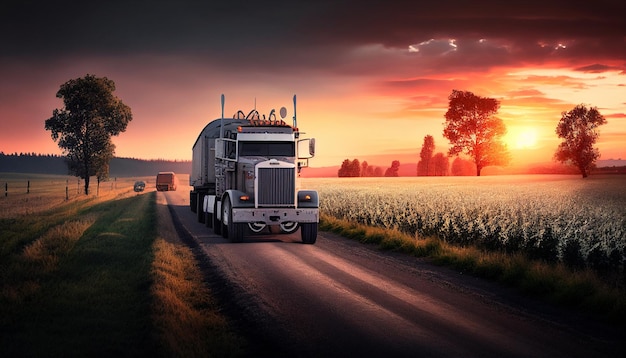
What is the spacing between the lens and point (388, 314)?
28.9 feet

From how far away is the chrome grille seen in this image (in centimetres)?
1820

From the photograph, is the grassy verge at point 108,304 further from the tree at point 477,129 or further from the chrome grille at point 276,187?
the tree at point 477,129

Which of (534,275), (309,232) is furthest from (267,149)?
(534,275)

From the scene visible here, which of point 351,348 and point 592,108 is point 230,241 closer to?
point 351,348

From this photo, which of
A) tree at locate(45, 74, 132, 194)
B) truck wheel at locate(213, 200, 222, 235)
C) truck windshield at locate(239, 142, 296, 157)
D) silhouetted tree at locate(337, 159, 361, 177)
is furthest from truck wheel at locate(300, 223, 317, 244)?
silhouetted tree at locate(337, 159, 361, 177)

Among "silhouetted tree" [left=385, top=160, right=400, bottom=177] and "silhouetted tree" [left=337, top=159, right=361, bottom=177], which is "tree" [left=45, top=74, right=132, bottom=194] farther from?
"silhouetted tree" [left=385, top=160, right=400, bottom=177]

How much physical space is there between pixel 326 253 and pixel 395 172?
421 feet

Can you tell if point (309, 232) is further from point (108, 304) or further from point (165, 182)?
point (165, 182)

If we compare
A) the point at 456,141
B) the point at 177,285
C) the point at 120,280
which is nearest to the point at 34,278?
the point at 120,280

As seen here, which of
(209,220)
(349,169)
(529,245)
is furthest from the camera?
(349,169)

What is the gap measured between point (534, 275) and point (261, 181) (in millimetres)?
9728

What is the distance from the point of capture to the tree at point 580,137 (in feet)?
231

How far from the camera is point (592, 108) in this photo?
7144 centimetres

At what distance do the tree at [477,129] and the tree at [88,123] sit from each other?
44.5 metres
